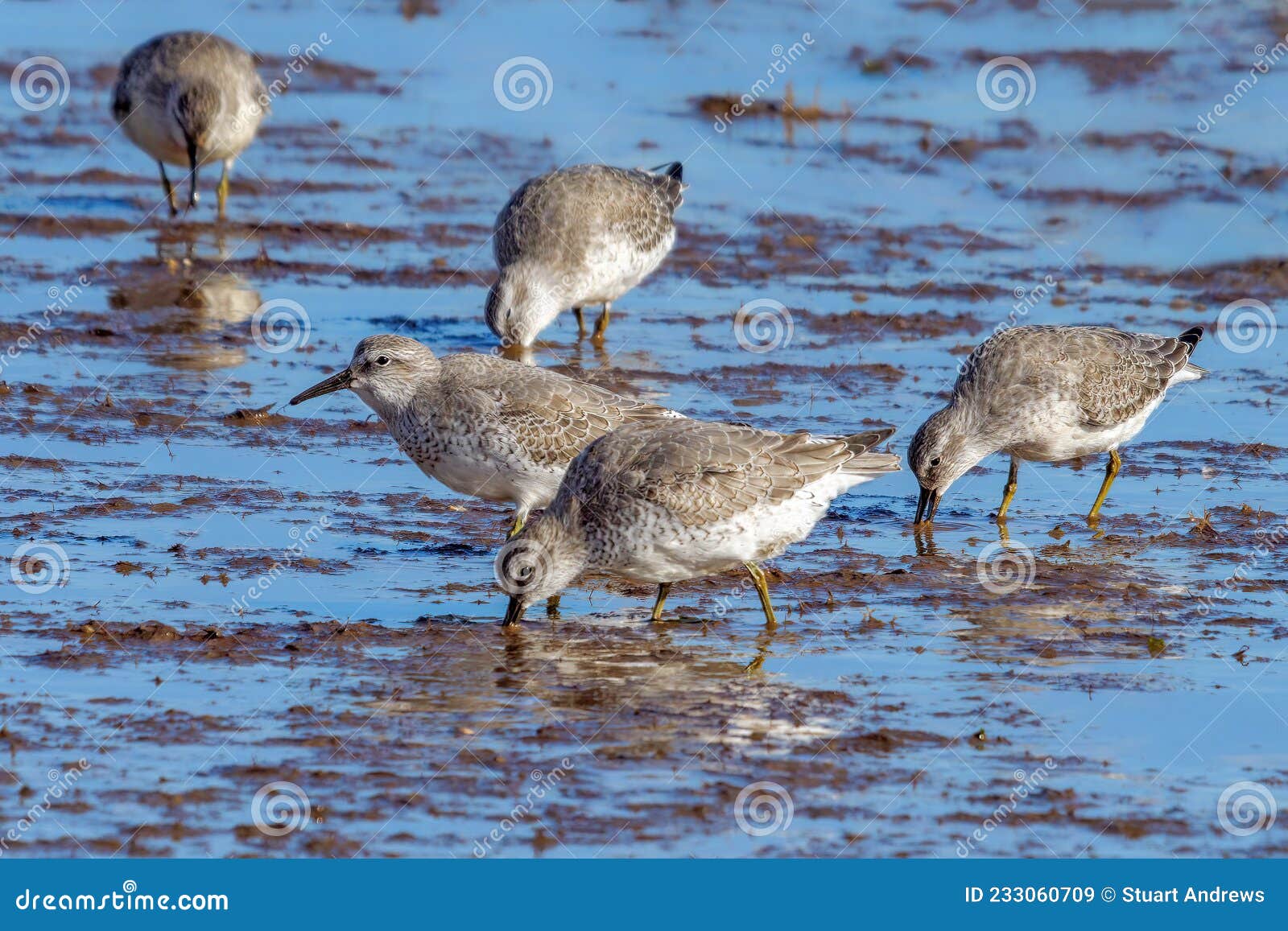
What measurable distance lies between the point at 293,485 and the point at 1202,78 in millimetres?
18227

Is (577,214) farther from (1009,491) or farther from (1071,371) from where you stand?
(1071,371)

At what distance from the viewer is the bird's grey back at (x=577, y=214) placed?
15273mm

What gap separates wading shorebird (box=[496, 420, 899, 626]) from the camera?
923 cm

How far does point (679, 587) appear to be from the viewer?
1062 centimetres

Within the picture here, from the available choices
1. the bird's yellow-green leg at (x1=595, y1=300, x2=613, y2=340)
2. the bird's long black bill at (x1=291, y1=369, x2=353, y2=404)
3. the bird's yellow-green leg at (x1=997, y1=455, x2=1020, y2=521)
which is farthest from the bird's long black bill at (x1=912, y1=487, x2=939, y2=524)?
the bird's yellow-green leg at (x1=595, y1=300, x2=613, y2=340)

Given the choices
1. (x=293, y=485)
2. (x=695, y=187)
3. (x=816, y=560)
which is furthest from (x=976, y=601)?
(x=695, y=187)

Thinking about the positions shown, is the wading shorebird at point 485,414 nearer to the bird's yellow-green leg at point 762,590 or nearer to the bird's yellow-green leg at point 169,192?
the bird's yellow-green leg at point 762,590

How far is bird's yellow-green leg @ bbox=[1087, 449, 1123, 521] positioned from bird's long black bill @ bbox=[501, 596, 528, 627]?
4.34 m

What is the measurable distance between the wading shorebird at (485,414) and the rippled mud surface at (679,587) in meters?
0.60

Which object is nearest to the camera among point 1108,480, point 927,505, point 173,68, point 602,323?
point 927,505

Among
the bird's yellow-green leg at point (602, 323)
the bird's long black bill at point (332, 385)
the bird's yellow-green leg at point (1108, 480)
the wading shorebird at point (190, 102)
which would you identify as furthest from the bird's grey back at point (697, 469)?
the wading shorebird at point (190, 102)

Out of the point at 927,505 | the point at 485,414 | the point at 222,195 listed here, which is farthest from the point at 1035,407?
the point at 222,195

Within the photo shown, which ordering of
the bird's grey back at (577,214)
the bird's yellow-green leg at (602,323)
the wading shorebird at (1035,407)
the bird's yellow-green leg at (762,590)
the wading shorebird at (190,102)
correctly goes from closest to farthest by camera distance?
1. the bird's yellow-green leg at (762,590)
2. the wading shorebird at (1035,407)
3. the bird's grey back at (577,214)
4. the bird's yellow-green leg at (602,323)
5. the wading shorebird at (190,102)

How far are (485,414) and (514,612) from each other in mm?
1291
